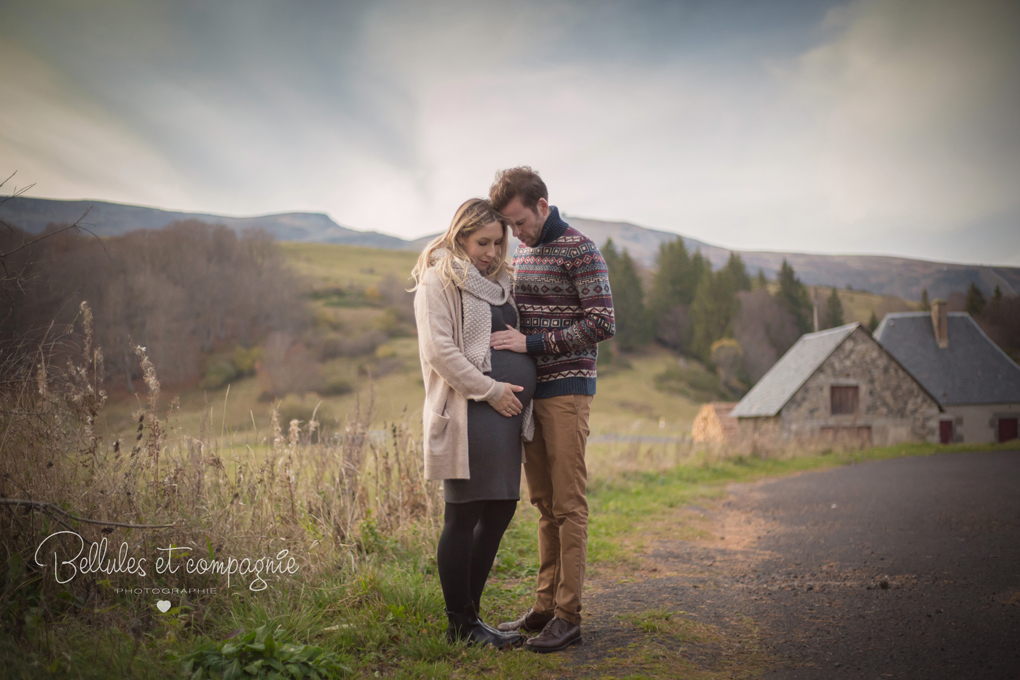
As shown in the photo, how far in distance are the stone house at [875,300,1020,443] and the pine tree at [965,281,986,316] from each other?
17.3 metres

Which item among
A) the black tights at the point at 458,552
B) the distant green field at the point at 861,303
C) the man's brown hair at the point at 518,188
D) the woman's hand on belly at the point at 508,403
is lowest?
the black tights at the point at 458,552

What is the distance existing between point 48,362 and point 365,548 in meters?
2.28

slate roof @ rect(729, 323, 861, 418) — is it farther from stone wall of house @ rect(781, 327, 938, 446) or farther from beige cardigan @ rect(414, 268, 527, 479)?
beige cardigan @ rect(414, 268, 527, 479)

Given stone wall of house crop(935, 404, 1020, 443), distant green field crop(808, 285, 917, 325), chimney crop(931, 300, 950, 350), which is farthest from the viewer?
distant green field crop(808, 285, 917, 325)

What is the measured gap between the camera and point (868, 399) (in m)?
24.2

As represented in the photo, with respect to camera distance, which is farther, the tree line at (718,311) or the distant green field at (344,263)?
the distant green field at (344,263)

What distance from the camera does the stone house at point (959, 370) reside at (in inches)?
1099

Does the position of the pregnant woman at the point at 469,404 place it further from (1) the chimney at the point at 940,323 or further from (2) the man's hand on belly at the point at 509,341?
(1) the chimney at the point at 940,323

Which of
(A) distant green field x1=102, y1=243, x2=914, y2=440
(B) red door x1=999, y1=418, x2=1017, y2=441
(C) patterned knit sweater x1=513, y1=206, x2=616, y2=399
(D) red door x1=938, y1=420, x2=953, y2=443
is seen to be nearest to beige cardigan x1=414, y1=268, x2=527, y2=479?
(C) patterned knit sweater x1=513, y1=206, x2=616, y2=399

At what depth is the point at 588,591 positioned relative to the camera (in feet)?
12.8

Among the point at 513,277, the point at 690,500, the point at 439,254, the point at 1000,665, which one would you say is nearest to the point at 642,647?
the point at 1000,665

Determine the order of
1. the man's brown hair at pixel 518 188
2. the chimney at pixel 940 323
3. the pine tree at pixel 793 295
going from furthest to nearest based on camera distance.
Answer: the pine tree at pixel 793 295 → the chimney at pixel 940 323 → the man's brown hair at pixel 518 188

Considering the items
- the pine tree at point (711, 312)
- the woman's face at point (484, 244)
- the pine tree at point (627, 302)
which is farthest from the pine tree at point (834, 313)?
the woman's face at point (484, 244)

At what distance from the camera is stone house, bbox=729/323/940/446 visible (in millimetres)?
23750
